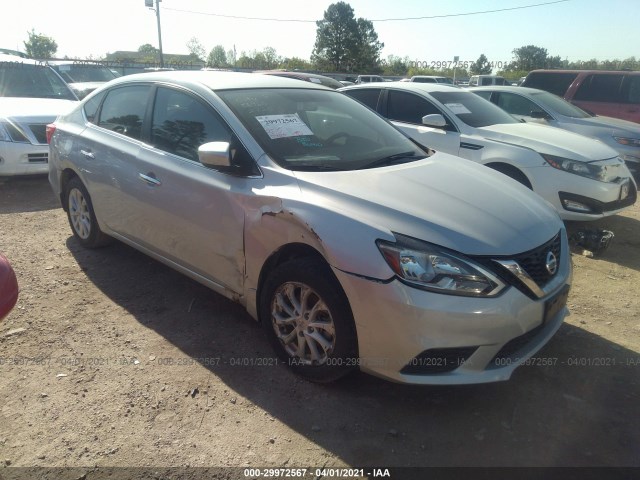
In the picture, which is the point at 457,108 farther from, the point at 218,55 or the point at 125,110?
the point at 218,55

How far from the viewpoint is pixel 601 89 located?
1051 cm

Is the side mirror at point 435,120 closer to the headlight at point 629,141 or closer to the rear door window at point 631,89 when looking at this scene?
the headlight at point 629,141

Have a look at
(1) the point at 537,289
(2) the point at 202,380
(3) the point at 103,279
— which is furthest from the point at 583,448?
(3) the point at 103,279

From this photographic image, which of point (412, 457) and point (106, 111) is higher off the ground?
point (106, 111)

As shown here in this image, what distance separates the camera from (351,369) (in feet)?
8.63

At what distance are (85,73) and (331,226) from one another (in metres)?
14.4

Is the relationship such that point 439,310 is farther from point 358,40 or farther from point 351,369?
point 358,40

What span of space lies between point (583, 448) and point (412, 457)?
0.83 m

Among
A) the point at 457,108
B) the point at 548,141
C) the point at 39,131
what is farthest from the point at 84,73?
the point at 548,141

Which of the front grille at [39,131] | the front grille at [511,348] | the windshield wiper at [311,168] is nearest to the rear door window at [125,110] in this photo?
the windshield wiper at [311,168]

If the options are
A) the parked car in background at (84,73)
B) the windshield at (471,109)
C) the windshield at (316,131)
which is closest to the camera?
the windshield at (316,131)

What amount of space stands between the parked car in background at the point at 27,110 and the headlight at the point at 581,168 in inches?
254

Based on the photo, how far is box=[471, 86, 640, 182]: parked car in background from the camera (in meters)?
8.33

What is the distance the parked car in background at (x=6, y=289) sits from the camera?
2.22 meters
